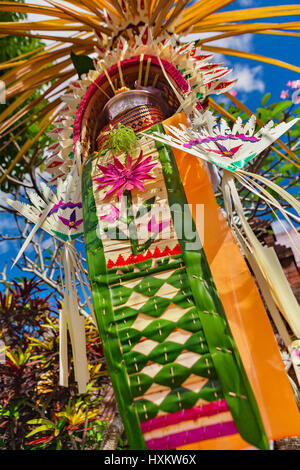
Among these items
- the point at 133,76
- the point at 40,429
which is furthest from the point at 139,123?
the point at 40,429

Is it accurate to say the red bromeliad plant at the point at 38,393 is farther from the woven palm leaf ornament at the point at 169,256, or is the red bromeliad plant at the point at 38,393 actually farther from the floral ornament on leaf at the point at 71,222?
the floral ornament on leaf at the point at 71,222

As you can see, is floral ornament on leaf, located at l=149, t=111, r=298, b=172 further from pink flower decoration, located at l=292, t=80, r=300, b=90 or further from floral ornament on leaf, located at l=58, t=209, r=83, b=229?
pink flower decoration, located at l=292, t=80, r=300, b=90

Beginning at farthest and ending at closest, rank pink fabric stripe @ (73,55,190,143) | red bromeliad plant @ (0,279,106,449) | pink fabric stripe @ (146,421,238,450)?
red bromeliad plant @ (0,279,106,449) → pink fabric stripe @ (73,55,190,143) → pink fabric stripe @ (146,421,238,450)

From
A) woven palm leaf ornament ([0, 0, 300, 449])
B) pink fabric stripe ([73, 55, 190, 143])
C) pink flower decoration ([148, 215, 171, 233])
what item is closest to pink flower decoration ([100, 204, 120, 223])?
woven palm leaf ornament ([0, 0, 300, 449])

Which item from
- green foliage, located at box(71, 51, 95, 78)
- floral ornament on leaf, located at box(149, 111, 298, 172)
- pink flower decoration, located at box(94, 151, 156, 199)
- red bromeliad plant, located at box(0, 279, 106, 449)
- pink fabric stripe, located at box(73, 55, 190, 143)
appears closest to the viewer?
floral ornament on leaf, located at box(149, 111, 298, 172)

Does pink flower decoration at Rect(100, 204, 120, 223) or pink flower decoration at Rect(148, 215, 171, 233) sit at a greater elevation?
pink flower decoration at Rect(100, 204, 120, 223)

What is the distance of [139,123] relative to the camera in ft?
4.31

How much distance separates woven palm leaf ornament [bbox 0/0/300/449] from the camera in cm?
90

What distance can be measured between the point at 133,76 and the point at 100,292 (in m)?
1.00

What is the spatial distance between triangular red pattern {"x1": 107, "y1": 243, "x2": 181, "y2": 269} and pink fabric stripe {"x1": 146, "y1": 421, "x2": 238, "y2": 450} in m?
0.48

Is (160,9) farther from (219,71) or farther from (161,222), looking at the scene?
(161,222)

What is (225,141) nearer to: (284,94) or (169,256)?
(169,256)

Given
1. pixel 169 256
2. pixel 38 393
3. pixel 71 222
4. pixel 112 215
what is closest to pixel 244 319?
pixel 169 256

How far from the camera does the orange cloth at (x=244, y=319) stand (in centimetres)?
87
